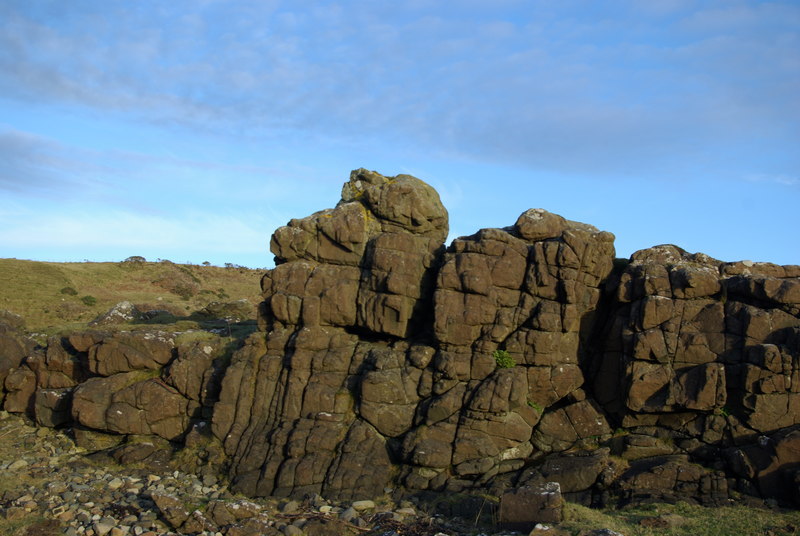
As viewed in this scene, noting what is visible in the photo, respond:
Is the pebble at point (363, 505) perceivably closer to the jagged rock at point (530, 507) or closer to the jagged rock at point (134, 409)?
the jagged rock at point (530, 507)

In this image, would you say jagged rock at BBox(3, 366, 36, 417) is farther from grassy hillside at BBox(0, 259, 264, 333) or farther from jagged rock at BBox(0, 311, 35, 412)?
grassy hillside at BBox(0, 259, 264, 333)

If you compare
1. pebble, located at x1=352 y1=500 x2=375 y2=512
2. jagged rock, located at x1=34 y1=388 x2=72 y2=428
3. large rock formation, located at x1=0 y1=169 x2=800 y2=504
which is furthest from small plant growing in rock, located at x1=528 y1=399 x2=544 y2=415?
jagged rock, located at x1=34 y1=388 x2=72 y2=428

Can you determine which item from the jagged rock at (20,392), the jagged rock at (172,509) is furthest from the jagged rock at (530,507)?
the jagged rock at (20,392)

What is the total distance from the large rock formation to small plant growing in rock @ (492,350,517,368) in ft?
0.26

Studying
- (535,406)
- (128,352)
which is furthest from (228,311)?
(535,406)

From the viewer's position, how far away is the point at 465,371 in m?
24.6

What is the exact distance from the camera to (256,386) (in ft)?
85.9

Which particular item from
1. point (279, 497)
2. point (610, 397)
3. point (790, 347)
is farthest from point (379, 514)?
point (790, 347)

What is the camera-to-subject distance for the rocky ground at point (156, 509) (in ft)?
62.2

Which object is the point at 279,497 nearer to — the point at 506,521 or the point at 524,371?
the point at 506,521

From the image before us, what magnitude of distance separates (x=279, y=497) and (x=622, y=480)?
1158 cm

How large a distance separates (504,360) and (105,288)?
46832 mm

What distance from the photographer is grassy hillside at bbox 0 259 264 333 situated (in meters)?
47.7

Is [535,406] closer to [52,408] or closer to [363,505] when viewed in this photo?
[363,505]
